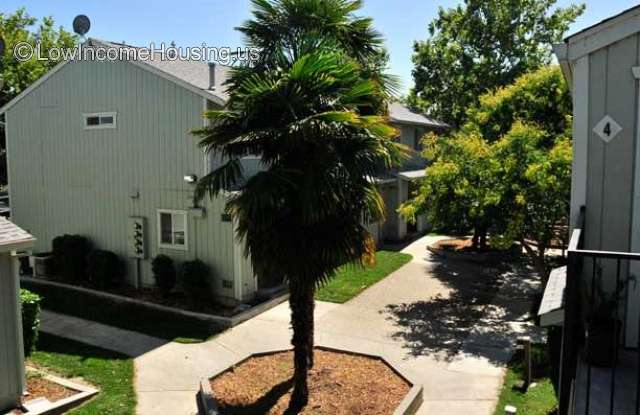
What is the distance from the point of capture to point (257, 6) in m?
8.51

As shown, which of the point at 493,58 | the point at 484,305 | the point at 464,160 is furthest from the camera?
the point at 493,58

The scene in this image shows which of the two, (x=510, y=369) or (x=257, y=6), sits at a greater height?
(x=257, y=6)

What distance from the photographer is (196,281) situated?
46.3ft

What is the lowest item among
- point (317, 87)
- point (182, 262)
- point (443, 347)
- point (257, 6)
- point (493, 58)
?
point (443, 347)

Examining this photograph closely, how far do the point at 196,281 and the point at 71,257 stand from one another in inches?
188

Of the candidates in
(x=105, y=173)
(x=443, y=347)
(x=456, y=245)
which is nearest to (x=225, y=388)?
(x=443, y=347)

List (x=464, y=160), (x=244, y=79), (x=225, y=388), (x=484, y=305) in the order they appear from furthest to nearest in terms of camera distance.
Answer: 1. (x=484, y=305)
2. (x=464, y=160)
3. (x=225, y=388)
4. (x=244, y=79)

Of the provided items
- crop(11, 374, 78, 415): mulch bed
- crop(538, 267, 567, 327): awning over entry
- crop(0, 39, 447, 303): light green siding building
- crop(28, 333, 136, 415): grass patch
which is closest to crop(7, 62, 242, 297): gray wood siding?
crop(0, 39, 447, 303): light green siding building

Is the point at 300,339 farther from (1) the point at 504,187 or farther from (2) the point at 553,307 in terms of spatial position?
(1) the point at 504,187

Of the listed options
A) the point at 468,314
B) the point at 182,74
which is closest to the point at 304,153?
the point at 468,314

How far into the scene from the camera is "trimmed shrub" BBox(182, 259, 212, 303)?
46.3 ft

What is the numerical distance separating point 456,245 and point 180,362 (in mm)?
14779

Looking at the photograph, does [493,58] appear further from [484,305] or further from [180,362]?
[180,362]

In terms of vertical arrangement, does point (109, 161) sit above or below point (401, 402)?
above
